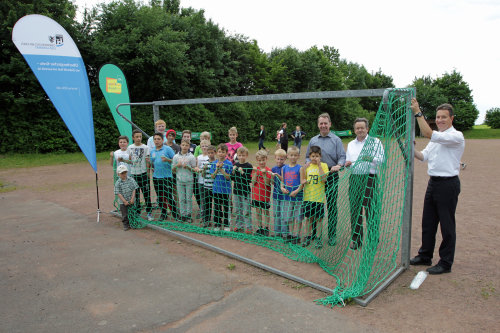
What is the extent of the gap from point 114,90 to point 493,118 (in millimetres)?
54436

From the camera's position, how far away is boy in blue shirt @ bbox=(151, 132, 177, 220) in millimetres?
5526

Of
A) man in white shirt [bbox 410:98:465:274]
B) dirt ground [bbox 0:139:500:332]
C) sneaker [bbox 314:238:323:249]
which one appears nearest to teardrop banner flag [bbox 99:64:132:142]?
dirt ground [bbox 0:139:500:332]

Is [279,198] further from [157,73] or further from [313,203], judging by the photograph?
[157,73]

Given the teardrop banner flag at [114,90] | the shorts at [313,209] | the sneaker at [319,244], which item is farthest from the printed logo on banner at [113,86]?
the sneaker at [319,244]

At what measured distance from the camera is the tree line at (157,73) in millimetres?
14227

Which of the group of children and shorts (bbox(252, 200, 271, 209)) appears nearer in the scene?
the group of children

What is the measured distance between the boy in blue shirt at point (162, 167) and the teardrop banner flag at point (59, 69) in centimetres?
119

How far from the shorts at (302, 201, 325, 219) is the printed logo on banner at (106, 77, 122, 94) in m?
5.08

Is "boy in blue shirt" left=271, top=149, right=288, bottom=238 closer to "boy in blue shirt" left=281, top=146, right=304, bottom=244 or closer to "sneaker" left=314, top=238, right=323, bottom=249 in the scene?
"boy in blue shirt" left=281, top=146, right=304, bottom=244

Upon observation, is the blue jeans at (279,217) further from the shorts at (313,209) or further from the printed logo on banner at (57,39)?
the printed logo on banner at (57,39)

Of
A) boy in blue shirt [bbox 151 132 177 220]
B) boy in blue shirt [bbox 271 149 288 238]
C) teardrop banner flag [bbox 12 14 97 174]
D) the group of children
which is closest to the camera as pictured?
the group of children

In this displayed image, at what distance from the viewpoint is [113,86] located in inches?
278

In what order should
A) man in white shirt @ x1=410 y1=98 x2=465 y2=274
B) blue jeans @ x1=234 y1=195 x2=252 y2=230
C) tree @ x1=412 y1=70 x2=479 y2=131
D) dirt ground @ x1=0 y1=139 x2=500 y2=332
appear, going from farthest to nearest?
tree @ x1=412 y1=70 x2=479 y2=131 → blue jeans @ x1=234 y1=195 x2=252 y2=230 → man in white shirt @ x1=410 y1=98 x2=465 y2=274 → dirt ground @ x1=0 y1=139 x2=500 y2=332

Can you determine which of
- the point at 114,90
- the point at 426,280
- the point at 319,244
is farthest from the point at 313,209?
the point at 114,90
